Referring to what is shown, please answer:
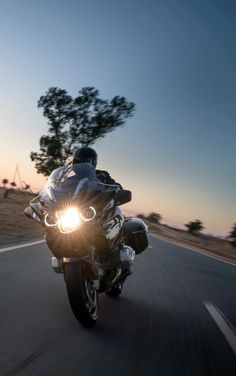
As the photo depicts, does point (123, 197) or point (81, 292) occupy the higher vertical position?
point (123, 197)

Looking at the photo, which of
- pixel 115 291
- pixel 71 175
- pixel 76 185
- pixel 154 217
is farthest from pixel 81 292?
pixel 154 217

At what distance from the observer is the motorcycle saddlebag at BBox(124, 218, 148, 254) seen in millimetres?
6443

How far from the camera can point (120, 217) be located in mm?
5508

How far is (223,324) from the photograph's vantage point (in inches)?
247

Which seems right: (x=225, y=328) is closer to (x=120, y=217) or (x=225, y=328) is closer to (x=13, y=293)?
(x=120, y=217)

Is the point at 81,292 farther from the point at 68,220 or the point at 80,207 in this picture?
the point at 80,207

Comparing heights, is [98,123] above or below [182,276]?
above

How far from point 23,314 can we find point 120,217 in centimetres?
147

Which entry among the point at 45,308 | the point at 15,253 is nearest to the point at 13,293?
the point at 45,308

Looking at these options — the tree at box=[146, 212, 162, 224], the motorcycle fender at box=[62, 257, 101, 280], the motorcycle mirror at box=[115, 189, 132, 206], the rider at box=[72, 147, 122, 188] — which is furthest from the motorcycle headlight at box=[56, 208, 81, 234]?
the tree at box=[146, 212, 162, 224]

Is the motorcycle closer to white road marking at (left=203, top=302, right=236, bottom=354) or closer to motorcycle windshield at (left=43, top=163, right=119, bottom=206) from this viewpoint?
motorcycle windshield at (left=43, top=163, right=119, bottom=206)

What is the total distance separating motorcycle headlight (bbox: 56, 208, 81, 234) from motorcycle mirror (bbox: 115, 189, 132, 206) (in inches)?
26.8

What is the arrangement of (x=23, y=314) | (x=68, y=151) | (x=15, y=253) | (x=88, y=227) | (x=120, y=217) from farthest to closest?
1. (x=68, y=151)
2. (x=15, y=253)
3. (x=120, y=217)
4. (x=23, y=314)
5. (x=88, y=227)

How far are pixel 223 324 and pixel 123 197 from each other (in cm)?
236
